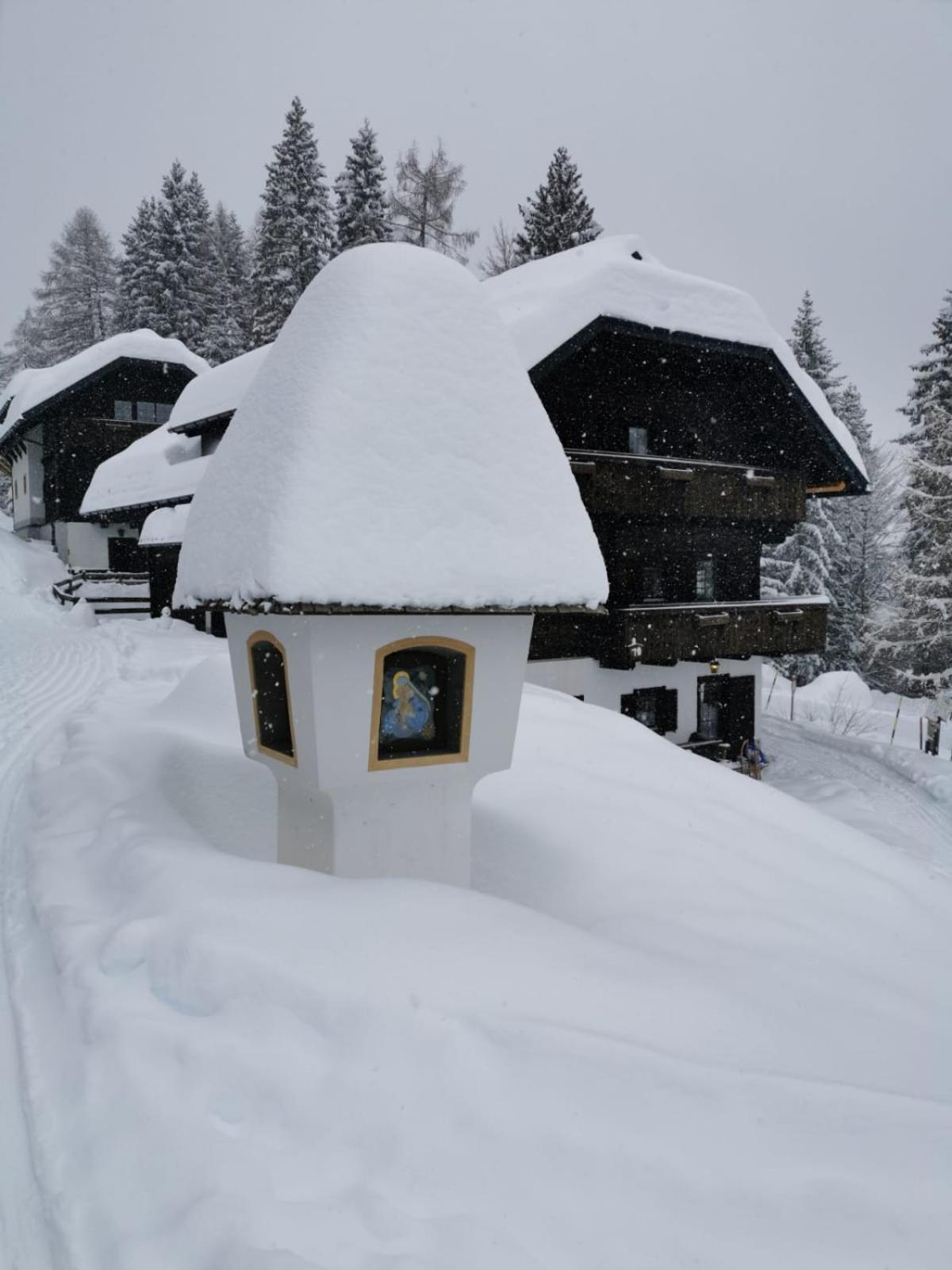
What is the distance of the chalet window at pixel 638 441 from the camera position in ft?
55.6

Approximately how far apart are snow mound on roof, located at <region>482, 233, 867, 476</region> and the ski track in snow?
9.68 meters

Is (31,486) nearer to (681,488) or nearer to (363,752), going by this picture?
(681,488)

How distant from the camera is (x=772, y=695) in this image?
30.5m

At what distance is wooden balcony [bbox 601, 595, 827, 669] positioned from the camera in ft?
51.7

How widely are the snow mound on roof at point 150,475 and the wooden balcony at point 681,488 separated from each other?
1159 cm

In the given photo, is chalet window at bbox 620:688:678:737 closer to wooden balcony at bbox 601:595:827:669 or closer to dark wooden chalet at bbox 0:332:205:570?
wooden balcony at bbox 601:595:827:669

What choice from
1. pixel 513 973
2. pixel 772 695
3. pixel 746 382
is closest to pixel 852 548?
pixel 772 695

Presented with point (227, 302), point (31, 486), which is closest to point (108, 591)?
point (31, 486)

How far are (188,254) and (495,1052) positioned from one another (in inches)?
1657

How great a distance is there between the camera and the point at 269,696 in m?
5.81

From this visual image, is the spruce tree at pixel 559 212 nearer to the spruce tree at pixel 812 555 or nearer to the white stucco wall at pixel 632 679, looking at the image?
the spruce tree at pixel 812 555

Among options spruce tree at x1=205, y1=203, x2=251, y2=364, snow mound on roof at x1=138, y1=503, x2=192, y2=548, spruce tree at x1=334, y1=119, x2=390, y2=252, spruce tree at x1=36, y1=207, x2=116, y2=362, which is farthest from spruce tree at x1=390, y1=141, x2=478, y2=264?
spruce tree at x1=36, y1=207, x2=116, y2=362

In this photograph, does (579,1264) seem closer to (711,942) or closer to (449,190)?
(711,942)

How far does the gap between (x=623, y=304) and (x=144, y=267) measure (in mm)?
31286
